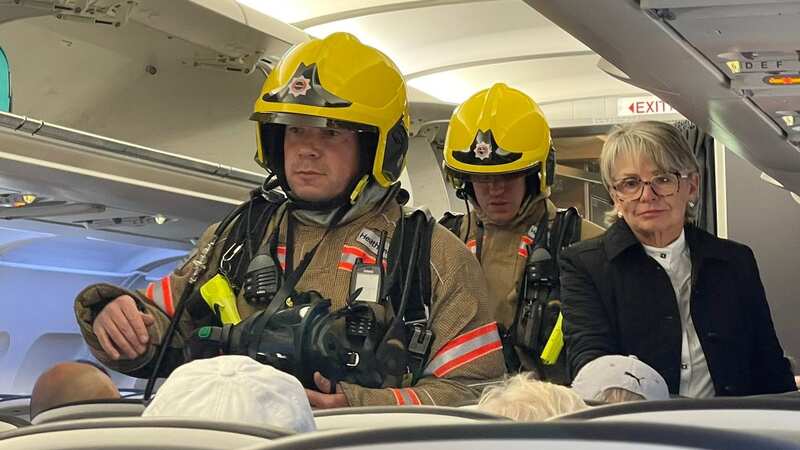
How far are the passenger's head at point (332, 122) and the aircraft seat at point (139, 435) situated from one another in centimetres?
212

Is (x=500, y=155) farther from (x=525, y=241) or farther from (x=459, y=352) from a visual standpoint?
(x=459, y=352)

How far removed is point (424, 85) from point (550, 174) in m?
6.64

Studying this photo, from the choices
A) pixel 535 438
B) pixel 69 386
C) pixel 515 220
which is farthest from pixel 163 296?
pixel 535 438

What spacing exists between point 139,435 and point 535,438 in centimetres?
37

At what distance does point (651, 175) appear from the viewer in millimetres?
3061

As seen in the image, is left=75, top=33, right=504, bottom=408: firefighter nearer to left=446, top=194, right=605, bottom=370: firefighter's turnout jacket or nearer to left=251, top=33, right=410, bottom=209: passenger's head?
left=251, top=33, right=410, bottom=209: passenger's head

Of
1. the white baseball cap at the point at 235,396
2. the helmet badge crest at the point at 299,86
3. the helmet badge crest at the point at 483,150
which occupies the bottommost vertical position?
the white baseball cap at the point at 235,396

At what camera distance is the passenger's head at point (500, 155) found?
4527 millimetres

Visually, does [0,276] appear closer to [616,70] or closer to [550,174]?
[550,174]

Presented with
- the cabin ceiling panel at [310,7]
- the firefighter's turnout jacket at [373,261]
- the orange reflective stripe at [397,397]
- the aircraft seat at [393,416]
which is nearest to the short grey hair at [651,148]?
the firefighter's turnout jacket at [373,261]

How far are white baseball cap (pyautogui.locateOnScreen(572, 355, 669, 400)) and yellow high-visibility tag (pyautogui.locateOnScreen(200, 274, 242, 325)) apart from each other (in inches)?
40.4

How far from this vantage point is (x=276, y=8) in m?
9.05

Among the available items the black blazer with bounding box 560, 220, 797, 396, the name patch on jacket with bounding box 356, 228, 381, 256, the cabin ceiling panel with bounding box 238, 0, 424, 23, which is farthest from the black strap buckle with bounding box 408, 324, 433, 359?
the cabin ceiling panel with bounding box 238, 0, 424, 23

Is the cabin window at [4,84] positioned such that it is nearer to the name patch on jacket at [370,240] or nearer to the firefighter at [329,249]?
the firefighter at [329,249]
